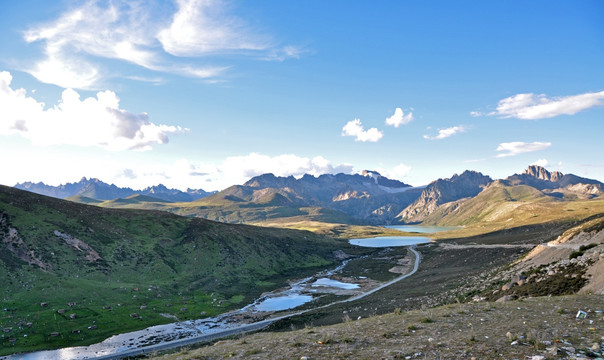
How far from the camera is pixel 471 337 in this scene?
1638 centimetres

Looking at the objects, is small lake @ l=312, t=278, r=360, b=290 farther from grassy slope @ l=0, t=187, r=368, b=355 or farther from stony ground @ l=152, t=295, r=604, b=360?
stony ground @ l=152, t=295, r=604, b=360

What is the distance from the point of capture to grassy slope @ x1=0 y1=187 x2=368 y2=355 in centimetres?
6650

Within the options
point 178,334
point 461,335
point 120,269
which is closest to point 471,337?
point 461,335

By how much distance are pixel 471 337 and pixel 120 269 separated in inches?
4289

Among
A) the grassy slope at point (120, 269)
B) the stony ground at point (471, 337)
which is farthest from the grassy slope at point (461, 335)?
the grassy slope at point (120, 269)

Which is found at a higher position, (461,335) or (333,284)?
(461,335)

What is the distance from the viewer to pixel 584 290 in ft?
99.2

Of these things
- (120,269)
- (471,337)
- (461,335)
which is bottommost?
(120,269)

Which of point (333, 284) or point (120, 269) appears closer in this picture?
point (120, 269)

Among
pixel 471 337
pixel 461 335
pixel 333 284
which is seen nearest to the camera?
pixel 471 337

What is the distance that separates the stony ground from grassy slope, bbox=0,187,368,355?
61907mm

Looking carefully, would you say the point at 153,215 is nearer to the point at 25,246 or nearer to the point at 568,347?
the point at 25,246

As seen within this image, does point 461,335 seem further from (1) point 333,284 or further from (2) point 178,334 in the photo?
(1) point 333,284

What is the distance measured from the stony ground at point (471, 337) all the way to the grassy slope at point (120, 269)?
2437 inches
